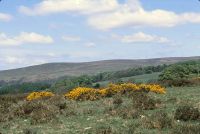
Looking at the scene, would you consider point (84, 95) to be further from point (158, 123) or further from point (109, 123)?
point (158, 123)

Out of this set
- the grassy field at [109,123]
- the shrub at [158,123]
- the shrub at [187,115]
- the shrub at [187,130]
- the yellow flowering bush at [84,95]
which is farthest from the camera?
the yellow flowering bush at [84,95]

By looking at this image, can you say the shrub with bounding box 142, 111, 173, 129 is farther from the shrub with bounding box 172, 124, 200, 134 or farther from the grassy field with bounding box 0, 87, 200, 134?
the shrub with bounding box 172, 124, 200, 134

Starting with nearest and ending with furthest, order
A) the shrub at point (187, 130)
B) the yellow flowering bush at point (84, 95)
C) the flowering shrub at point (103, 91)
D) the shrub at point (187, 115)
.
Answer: the shrub at point (187, 130), the shrub at point (187, 115), the yellow flowering bush at point (84, 95), the flowering shrub at point (103, 91)

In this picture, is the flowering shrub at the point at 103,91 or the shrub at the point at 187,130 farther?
the flowering shrub at the point at 103,91

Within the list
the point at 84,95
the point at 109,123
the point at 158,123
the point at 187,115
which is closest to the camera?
the point at 158,123

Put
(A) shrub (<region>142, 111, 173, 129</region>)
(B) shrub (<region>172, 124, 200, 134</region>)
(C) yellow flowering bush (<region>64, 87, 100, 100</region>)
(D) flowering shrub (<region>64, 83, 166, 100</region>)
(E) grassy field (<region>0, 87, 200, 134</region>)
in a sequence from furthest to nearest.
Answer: (D) flowering shrub (<region>64, 83, 166, 100</region>) < (C) yellow flowering bush (<region>64, 87, 100, 100</region>) < (A) shrub (<region>142, 111, 173, 129</region>) < (E) grassy field (<region>0, 87, 200, 134</region>) < (B) shrub (<region>172, 124, 200, 134</region>)

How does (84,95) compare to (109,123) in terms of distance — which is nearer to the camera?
(109,123)

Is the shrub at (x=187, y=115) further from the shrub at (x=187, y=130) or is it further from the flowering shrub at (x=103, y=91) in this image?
Answer: the flowering shrub at (x=103, y=91)

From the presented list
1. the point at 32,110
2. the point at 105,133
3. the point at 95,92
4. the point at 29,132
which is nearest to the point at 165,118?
the point at 105,133

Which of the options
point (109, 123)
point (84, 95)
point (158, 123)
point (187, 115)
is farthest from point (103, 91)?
point (158, 123)

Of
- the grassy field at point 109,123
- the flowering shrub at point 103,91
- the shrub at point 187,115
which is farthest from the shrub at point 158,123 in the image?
the flowering shrub at point 103,91

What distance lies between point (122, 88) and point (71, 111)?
27.9ft

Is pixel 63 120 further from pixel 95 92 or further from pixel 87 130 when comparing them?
pixel 95 92

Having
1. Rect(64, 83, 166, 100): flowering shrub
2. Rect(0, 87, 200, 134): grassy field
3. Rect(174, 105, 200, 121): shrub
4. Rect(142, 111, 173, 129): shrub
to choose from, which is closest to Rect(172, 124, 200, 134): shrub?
Rect(0, 87, 200, 134): grassy field
